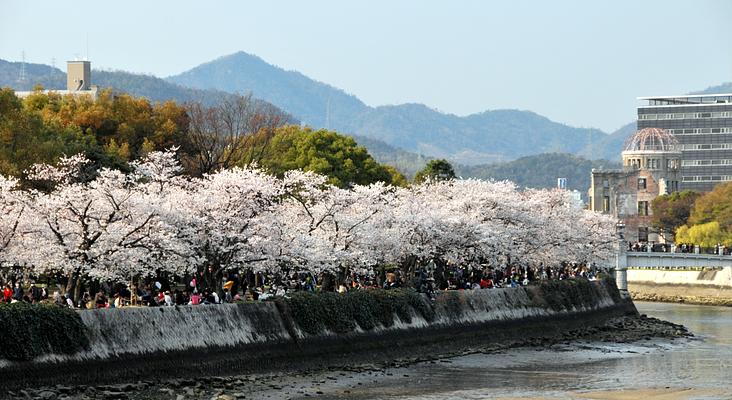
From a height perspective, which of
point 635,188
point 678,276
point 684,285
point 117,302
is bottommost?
point 684,285

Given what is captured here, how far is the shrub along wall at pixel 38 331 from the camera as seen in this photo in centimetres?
3706

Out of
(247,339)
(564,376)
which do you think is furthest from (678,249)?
(247,339)

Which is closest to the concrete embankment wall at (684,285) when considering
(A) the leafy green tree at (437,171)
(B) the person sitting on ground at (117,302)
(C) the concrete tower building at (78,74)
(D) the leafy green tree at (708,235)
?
(D) the leafy green tree at (708,235)

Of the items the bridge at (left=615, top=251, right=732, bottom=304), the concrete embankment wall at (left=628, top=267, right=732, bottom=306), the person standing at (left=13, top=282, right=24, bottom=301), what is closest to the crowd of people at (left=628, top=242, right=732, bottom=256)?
the bridge at (left=615, top=251, right=732, bottom=304)

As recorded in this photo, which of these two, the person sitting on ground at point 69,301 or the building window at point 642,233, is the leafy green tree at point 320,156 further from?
the building window at point 642,233

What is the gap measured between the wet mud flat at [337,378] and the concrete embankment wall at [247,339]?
10.3 inches

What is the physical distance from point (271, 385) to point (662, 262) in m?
74.5

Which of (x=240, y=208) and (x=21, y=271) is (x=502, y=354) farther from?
(x=21, y=271)

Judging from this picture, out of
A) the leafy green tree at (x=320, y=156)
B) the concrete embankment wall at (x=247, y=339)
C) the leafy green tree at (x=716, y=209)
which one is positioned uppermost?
the leafy green tree at (x=320, y=156)

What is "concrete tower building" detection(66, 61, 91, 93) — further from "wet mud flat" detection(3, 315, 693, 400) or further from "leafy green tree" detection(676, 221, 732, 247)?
"wet mud flat" detection(3, 315, 693, 400)

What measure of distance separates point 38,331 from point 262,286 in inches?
881

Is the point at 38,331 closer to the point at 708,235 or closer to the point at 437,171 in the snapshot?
the point at 437,171

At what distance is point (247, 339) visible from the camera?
46.7m

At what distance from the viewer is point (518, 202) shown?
83.8 meters
